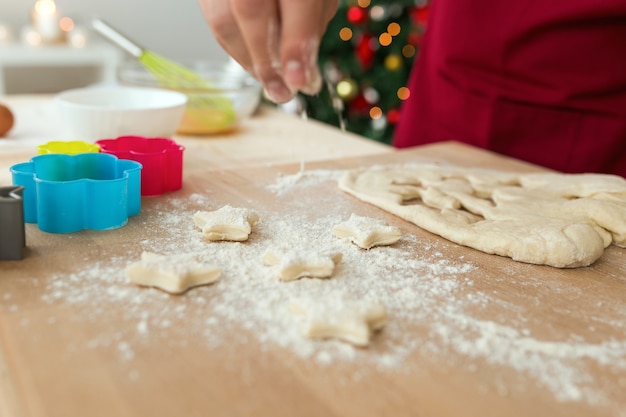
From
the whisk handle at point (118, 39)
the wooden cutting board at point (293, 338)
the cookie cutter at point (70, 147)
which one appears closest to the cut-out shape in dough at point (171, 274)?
the wooden cutting board at point (293, 338)

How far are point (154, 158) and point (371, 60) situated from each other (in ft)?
8.41

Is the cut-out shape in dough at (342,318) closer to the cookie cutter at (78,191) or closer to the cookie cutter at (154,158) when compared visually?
the cookie cutter at (78,191)

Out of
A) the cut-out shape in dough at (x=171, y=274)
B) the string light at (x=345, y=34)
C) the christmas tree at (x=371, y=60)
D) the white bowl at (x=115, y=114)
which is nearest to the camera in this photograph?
the cut-out shape in dough at (x=171, y=274)

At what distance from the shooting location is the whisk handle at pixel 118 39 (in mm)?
1660

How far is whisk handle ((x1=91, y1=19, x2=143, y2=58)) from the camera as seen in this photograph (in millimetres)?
1660

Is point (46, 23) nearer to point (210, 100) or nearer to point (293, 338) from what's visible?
point (210, 100)

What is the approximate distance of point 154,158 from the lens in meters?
1.12

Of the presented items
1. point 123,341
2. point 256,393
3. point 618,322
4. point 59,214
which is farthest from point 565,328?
point 59,214

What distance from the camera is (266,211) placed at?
1.11 metres

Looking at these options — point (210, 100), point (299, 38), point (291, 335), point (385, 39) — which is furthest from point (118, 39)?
point (385, 39)

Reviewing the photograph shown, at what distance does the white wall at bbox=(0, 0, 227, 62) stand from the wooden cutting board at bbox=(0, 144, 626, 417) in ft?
10.7

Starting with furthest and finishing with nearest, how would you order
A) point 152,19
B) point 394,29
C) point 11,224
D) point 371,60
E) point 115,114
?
1. point 152,19
2. point 371,60
3. point 394,29
4. point 115,114
5. point 11,224

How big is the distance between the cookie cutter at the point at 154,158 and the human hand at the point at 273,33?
29 centimetres

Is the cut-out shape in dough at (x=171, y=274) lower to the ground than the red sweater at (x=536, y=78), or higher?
lower
